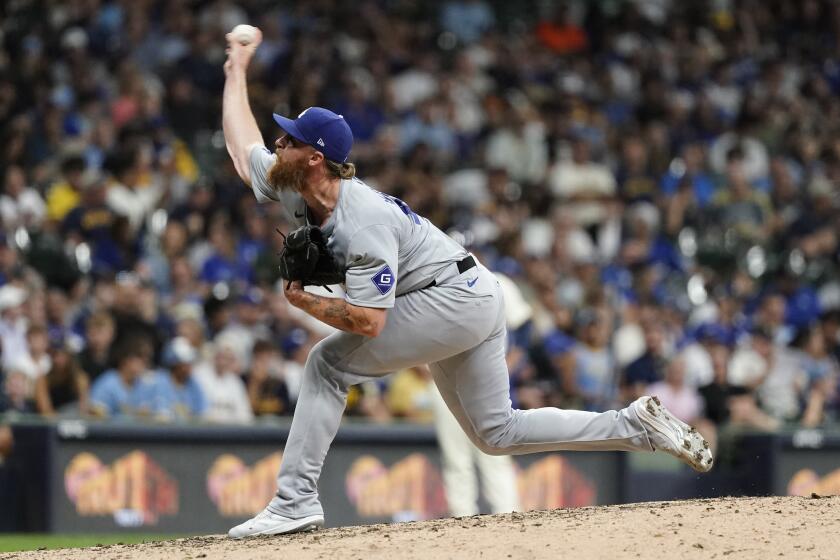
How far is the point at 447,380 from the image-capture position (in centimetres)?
583

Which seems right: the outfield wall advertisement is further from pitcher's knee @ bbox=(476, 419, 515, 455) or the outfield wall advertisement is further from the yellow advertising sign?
pitcher's knee @ bbox=(476, 419, 515, 455)

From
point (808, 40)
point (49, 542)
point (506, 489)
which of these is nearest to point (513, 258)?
point (506, 489)

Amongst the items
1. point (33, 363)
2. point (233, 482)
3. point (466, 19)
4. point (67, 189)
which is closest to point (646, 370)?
point (233, 482)

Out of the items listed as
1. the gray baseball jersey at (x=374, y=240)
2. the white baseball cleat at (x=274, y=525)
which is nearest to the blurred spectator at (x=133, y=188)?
the gray baseball jersey at (x=374, y=240)

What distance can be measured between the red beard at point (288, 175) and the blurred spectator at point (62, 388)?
15.6 feet

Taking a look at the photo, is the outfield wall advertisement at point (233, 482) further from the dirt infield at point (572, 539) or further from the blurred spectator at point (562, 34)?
the blurred spectator at point (562, 34)

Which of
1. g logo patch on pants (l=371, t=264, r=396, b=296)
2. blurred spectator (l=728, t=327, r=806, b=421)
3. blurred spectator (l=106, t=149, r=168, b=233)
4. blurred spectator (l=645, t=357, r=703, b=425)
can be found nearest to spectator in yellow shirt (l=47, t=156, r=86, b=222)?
blurred spectator (l=106, t=149, r=168, b=233)

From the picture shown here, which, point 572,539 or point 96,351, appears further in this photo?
point 96,351

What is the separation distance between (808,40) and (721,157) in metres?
3.45

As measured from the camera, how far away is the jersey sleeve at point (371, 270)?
17.5 feet

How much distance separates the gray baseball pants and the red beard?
615 mm

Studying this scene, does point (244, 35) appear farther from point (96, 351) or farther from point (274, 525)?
point (96, 351)

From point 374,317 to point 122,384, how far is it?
504 cm

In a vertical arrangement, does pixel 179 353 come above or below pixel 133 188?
below
